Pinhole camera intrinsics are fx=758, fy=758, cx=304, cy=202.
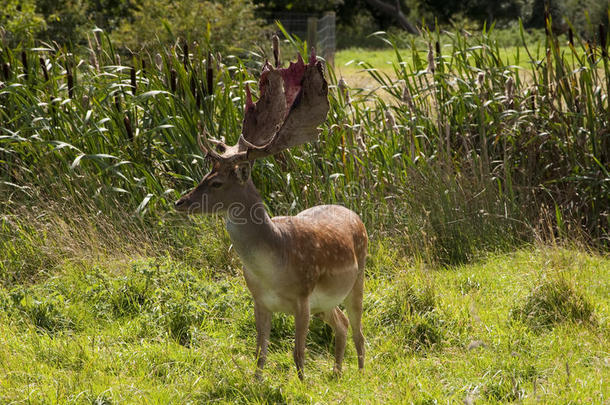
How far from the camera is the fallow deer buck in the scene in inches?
150

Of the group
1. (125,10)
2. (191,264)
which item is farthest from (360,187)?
(125,10)

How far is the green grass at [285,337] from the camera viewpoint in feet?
13.0

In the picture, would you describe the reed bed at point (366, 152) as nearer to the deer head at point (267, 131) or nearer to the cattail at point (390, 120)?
the cattail at point (390, 120)

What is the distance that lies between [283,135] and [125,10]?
886 inches

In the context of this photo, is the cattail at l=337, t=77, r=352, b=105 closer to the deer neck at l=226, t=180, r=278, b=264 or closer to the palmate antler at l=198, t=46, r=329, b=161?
the palmate antler at l=198, t=46, r=329, b=161

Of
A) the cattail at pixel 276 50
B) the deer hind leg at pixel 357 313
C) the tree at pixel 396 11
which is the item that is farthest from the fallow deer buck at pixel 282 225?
the tree at pixel 396 11

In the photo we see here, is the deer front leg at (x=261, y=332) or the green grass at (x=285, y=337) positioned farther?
→ the deer front leg at (x=261, y=332)

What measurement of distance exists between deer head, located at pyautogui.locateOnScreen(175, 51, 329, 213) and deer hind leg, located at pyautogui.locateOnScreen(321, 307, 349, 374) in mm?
1031

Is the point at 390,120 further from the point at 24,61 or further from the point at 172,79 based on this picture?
the point at 24,61

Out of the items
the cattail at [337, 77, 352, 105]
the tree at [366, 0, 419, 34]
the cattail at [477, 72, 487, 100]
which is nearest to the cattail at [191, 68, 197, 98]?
the cattail at [337, 77, 352, 105]

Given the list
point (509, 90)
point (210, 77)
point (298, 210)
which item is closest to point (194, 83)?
point (210, 77)

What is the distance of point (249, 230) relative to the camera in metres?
3.80

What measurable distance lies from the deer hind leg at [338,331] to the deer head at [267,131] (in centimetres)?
103

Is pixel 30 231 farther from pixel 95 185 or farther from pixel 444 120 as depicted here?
pixel 444 120
